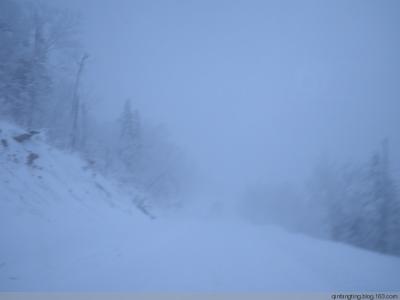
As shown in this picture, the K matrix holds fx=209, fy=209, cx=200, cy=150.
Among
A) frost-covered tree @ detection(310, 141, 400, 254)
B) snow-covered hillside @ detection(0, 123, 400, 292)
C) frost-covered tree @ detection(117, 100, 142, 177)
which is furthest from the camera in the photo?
frost-covered tree @ detection(117, 100, 142, 177)

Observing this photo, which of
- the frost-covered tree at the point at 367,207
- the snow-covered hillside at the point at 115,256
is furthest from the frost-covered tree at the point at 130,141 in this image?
the frost-covered tree at the point at 367,207

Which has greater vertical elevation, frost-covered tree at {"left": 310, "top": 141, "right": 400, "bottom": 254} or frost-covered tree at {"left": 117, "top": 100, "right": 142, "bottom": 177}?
frost-covered tree at {"left": 117, "top": 100, "right": 142, "bottom": 177}

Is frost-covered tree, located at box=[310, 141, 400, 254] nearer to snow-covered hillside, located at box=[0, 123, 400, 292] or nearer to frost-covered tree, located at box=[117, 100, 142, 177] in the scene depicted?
snow-covered hillside, located at box=[0, 123, 400, 292]

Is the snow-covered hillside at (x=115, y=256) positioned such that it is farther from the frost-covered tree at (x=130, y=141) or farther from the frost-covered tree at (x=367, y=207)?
the frost-covered tree at (x=130, y=141)

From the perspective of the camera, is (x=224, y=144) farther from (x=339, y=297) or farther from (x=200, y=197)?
(x=339, y=297)

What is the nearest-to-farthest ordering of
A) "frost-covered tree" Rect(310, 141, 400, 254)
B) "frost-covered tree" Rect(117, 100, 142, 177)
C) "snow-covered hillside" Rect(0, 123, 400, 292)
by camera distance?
"snow-covered hillside" Rect(0, 123, 400, 292) → "frost-covered tree" Rect(310, 141, 400, 254) → "frost-covered tree" Rect(117, 100, 142, 177)

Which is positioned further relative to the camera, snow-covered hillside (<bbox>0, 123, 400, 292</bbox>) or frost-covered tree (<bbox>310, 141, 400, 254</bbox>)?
frost-covered tree (<bbox>310, 141, 400, 254</bbox>)

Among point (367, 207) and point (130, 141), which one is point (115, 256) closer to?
point (367, 207)

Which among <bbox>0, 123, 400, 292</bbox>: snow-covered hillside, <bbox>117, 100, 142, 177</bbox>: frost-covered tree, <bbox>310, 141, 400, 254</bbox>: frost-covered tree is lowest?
<bbox>0, 123, 400, 292</bbox>: snow-covered hillside

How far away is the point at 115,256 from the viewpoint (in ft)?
20.2

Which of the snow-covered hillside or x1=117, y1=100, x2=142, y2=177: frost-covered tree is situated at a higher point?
x1=117, y1=100, x2=142, y2=177: frost-covered tree

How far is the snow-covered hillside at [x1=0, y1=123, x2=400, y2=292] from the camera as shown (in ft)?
16.4

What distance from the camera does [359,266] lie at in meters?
6.52

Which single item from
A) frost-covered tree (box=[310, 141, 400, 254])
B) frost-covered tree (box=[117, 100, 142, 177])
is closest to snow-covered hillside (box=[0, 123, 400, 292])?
frost-covered tree (box=[310, 141, 400, 254])
